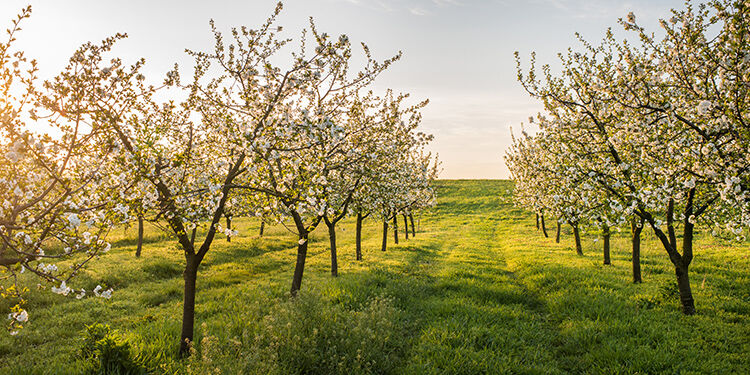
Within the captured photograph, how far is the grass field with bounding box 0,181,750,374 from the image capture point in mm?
7742

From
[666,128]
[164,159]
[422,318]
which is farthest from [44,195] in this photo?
[666,128]

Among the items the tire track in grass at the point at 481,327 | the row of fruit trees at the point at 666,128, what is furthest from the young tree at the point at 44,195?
the row of fruit trees at the point at 666,128

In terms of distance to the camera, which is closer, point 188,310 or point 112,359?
point 112,359

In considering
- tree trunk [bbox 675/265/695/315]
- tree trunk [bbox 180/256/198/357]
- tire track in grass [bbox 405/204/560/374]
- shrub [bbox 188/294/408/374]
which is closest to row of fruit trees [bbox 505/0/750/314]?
tree trunk [bbox 675/265/695/315]

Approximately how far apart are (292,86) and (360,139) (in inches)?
157

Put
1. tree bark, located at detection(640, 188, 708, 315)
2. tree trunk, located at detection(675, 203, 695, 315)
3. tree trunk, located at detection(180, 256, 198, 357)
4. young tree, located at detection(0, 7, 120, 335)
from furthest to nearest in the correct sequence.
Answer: tree trunk, located at detection(675, 203, 695, 315) → tree bark, located at detection(640, 188, 708, 315) → tree trunk, located at detection(180, 256, 198, 357) → young tree, located at detection(0, 7, 120, 335)

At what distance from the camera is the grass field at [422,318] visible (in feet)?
25.4

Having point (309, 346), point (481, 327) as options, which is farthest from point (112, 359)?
point (481, 327)

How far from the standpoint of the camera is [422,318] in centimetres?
1066

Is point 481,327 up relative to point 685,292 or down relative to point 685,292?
down

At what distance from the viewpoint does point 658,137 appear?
9.21 metres

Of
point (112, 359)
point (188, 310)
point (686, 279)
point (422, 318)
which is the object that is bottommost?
point (422, 318)

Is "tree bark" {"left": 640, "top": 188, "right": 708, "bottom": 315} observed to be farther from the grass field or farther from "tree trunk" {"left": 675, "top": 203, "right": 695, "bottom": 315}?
the grass field

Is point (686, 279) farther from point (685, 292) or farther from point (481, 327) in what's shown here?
point (481, 327)
